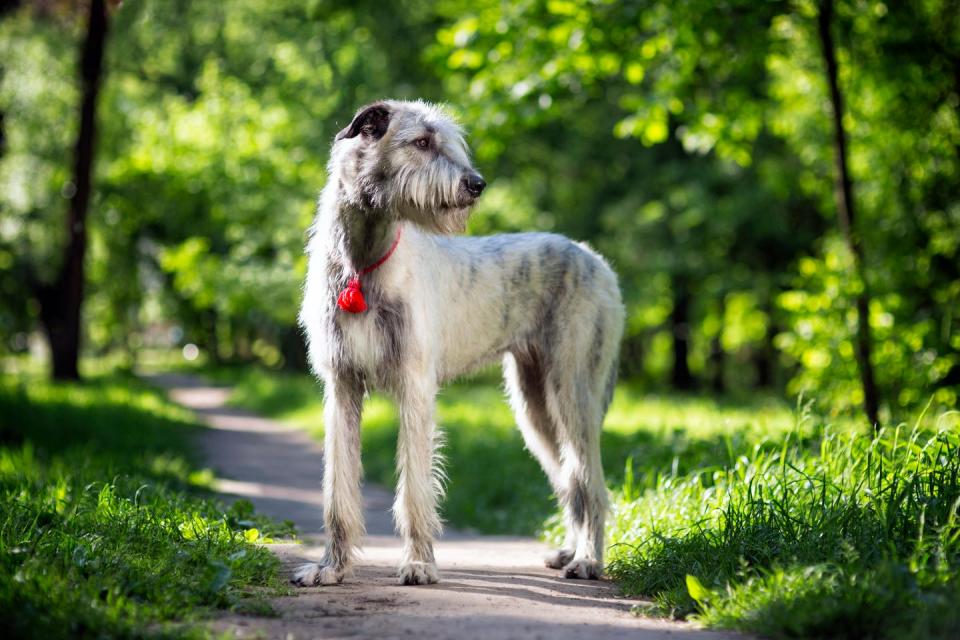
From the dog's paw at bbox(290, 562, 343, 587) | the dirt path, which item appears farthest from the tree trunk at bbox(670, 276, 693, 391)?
the dog's paw at bbox(290, 562, 343, 587)

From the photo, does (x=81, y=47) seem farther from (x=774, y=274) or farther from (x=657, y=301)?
(x=774, y=274)

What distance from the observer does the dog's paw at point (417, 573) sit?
5.00m

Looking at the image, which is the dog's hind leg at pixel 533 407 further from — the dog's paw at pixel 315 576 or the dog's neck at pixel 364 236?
the dog's paw at pixel 315 576

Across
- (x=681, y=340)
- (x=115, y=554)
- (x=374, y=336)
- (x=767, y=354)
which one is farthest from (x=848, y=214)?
(x=767, y=354)

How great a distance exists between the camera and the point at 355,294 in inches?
199

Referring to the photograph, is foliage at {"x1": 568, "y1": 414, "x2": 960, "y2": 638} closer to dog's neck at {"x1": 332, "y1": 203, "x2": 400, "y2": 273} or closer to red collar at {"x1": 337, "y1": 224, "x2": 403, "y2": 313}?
red collar at {"x1": 337, "y1": 224, "x2": 403, "y2": 313}

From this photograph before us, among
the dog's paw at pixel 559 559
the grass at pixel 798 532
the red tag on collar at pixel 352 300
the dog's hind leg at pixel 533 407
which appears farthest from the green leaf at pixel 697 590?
the red tag on collar at pixel 352 300

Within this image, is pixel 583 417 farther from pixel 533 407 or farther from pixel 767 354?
pixel 767 354

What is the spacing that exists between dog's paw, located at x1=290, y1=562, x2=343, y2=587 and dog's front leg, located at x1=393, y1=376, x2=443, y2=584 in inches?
13.9

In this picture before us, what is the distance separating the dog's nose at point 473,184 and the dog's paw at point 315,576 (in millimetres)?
2099

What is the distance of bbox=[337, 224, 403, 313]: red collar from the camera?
503cm

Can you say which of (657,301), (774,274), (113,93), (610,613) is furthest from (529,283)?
(113,93)

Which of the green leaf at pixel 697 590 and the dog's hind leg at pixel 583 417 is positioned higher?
the dog's hind leg at pixel 583 417

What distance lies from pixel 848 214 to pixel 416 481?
572 centimetres
